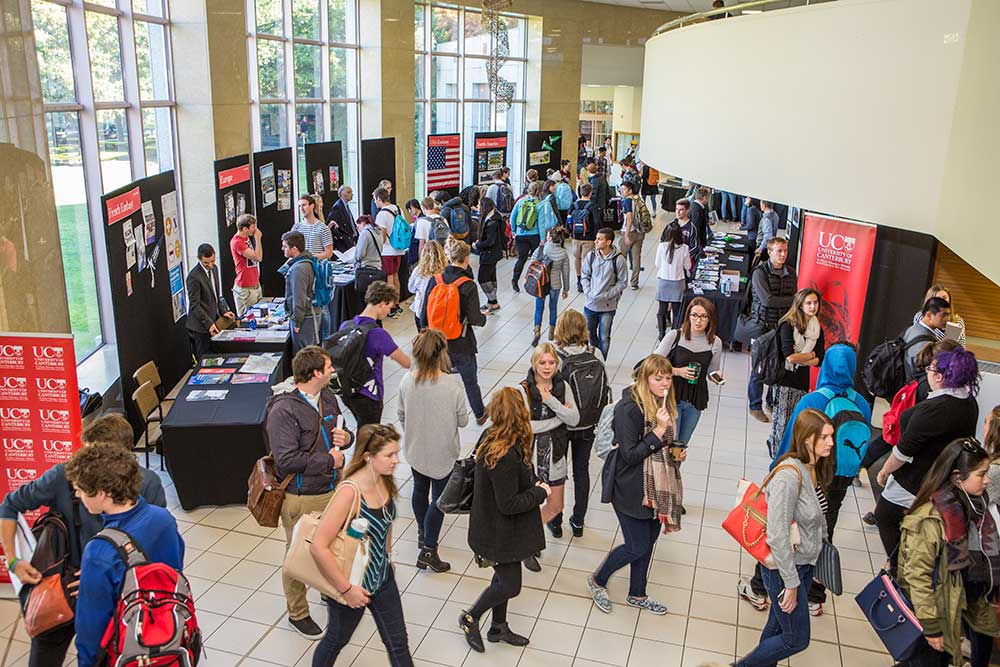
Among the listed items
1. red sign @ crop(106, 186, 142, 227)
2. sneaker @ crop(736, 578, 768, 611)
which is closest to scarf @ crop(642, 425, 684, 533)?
sneaker @ crop(736, 578, 768, 611)

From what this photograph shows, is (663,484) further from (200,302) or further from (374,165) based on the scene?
(374,165)

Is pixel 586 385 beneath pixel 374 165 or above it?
beneath

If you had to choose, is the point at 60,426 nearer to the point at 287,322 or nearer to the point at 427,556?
the point at 427,556

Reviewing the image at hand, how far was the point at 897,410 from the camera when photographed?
5312mm

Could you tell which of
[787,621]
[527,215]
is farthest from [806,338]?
[527,215]

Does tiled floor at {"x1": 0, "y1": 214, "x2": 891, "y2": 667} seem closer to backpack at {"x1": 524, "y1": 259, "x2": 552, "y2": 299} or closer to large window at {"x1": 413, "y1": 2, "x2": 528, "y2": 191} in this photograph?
backpack at {"x1": 524, "y1": 259, "x2": 552, "y2": 299}

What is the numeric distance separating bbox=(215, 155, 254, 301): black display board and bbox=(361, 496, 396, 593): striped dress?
646cm

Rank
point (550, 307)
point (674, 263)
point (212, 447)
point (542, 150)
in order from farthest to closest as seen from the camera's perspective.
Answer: point (542, 150), point (550, 307), point (674, 263), point (212, 447)

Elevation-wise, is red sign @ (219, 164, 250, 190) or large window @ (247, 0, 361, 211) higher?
large window @ (247, 0, 361, 211)

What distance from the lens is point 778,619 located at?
401 centimetres

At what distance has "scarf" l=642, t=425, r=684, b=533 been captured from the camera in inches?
179

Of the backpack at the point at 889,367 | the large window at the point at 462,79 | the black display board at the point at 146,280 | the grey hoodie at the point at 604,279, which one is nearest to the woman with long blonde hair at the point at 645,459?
the backpack at the point at 889,367

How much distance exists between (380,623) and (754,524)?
1797 millimetres

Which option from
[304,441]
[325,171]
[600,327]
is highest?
[325,171]
